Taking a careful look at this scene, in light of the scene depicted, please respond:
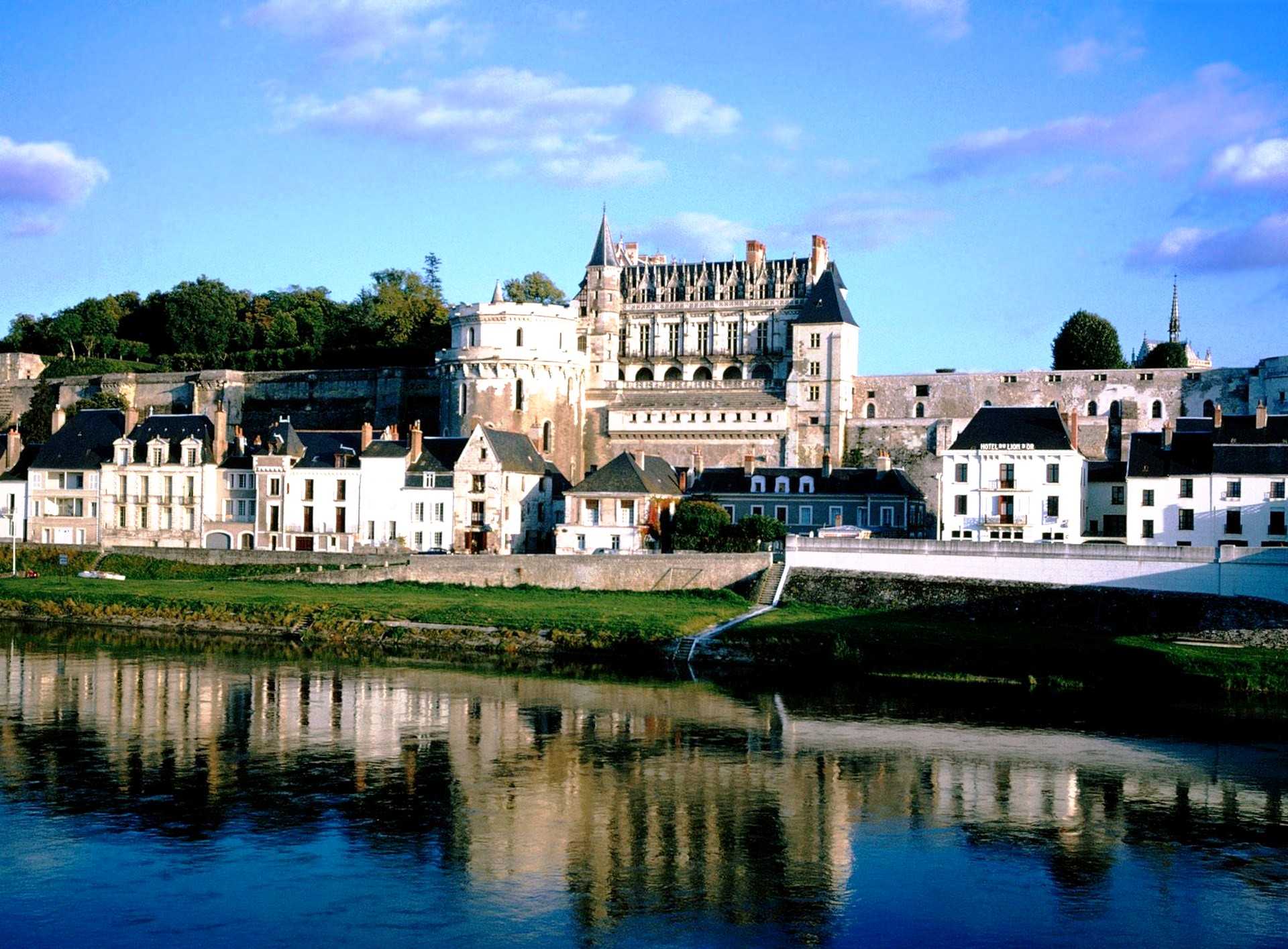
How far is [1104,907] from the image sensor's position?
64.4ft

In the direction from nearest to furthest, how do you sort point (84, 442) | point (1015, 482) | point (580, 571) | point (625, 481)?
1. point (580, 571)
2. point (1015, 482)
3. point (625, 481)
4. point (84, 442)

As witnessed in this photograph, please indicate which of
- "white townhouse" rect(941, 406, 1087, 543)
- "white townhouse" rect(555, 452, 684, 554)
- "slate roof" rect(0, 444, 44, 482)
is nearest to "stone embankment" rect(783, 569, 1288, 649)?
"white townhouse" rect(941, 406, 1087, 543)

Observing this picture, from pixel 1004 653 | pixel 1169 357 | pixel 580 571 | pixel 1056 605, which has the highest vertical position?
pixel 1169 357

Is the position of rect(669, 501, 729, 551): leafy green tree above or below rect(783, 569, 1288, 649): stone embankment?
above

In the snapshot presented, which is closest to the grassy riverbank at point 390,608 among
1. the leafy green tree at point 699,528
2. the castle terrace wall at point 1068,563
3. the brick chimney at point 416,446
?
the castle terrace wall at point 1068,563

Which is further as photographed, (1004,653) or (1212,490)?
(1212,490)

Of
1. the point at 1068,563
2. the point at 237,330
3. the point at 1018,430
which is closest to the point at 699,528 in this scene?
the point at 1018,430

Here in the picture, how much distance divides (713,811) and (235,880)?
7.49 metres

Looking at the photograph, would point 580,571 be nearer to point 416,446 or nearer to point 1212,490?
point 416,446

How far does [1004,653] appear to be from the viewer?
36.7m

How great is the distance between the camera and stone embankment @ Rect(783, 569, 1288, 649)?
37750 mm

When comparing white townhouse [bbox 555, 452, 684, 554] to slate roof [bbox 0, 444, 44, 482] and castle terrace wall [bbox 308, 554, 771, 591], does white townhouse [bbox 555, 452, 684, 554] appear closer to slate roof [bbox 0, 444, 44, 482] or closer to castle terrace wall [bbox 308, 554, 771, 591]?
castle terrace wall [bbox 308, 554, 771, 591]

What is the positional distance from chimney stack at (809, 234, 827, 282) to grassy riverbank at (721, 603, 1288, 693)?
38.2 meters

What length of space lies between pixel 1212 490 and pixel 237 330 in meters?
60.0
